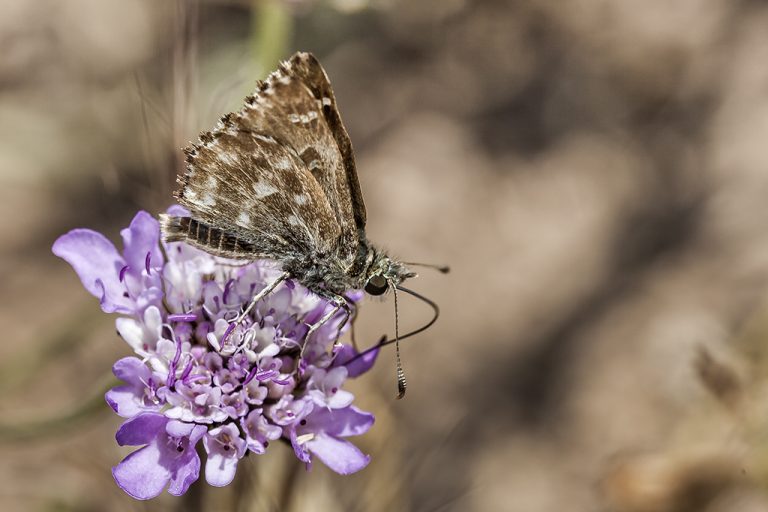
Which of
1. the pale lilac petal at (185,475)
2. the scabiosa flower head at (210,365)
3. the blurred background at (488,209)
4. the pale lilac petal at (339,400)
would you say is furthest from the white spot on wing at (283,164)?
the blurred background at (488,209)

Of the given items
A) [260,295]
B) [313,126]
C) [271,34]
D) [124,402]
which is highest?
[271,34]

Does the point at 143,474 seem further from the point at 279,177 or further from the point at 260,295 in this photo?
the point at 279,177

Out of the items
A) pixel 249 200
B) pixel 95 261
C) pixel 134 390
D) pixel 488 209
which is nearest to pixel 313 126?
pixel 249 200

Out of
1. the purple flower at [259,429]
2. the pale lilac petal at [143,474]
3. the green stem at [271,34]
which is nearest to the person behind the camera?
the pale lilac petal at [143,474]

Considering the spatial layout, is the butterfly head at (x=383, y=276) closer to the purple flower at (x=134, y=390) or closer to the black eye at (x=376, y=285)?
the black eye at (x=376, y=285)

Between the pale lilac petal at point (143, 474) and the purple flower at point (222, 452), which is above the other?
the purple flower at point (222, 452)
